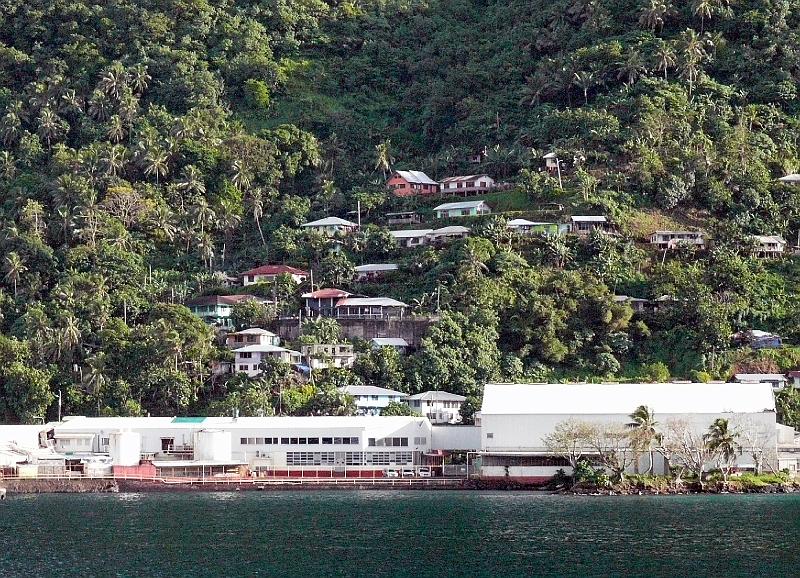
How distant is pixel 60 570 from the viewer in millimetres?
75500

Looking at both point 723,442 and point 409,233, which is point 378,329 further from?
point 723,442

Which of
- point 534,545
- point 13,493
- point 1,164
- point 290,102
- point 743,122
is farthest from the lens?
point 290,102

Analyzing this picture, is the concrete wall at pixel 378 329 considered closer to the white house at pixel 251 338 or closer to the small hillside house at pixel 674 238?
the white house at pixel 251 338

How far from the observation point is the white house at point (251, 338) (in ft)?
437

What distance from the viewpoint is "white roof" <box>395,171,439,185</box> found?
6270 inches

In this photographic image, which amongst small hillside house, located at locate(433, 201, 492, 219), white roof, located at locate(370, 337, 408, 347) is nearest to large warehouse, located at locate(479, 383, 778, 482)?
white roof, located at locate(370, 337, 408, 347)

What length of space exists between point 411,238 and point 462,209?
20.8ft

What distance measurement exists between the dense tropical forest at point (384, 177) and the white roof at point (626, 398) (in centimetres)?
775

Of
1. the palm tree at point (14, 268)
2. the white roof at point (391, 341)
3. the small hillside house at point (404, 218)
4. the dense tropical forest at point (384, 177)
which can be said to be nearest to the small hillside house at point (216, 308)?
the dense tropical forest at point (384, 177)

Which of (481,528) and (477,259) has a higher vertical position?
(477,259)

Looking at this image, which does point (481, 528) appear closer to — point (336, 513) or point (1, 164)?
point (336, 513)

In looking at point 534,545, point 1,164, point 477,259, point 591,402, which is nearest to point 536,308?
point 477,259

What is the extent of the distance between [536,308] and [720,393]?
22.0 metres

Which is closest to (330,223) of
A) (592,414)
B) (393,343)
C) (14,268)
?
(393,343)
